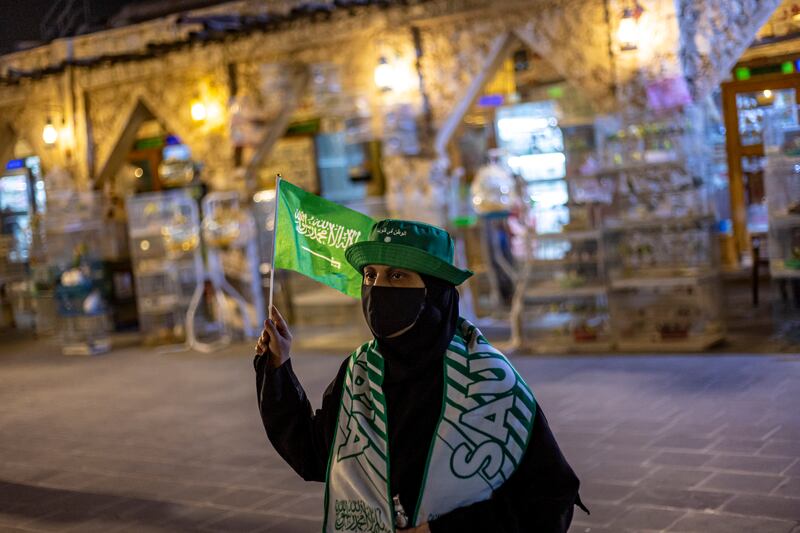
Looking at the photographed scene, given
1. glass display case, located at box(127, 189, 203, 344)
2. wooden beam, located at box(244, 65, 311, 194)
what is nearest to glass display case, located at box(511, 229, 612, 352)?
wooden beam, located at box(244, 65, 311, 194)

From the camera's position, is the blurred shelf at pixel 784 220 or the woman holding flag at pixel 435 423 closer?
the woman holding flag at pixel 435 423

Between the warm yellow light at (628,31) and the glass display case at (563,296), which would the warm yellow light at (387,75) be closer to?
the glass display case at (563,296)

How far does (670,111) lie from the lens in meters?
8.46

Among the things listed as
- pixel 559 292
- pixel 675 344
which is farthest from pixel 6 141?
pixel 675 344

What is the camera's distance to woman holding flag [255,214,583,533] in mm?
2252

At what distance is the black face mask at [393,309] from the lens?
2.25 meters

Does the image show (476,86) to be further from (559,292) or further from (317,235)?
(317,235)

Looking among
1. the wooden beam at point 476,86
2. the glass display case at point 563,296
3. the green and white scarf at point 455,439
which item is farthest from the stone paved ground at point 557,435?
the wooden beam at point 476,86

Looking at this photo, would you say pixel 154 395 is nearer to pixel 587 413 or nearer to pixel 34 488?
pixel 34 488

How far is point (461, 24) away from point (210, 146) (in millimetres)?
3640

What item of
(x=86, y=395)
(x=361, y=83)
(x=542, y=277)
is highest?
(x=361, y=83)

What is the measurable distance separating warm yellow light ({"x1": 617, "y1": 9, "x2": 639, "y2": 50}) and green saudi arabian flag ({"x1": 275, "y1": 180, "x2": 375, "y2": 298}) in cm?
644

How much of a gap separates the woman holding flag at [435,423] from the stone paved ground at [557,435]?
213 centimetres

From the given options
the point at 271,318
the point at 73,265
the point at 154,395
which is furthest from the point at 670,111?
the point at 73,265
